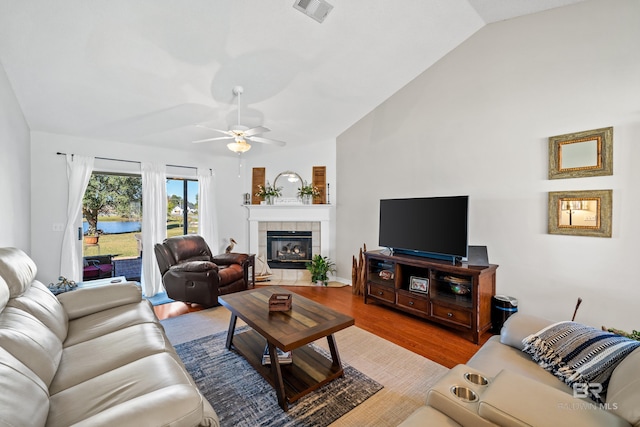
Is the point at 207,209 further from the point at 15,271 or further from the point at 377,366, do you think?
the point at 377,366

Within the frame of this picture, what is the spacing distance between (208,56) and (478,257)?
3461mm

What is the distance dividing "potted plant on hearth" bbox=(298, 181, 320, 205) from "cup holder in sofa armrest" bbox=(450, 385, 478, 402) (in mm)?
4085

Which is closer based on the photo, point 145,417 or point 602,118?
point 145,417

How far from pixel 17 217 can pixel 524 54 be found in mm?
5713

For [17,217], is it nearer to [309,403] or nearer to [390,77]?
[309,403]

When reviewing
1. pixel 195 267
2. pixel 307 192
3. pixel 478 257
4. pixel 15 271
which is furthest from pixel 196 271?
pixel 478 257

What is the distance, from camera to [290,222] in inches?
206

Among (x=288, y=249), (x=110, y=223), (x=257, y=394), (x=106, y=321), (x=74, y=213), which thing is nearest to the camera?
(x=257, y=394)

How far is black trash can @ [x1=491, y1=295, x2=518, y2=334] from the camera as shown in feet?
9.27

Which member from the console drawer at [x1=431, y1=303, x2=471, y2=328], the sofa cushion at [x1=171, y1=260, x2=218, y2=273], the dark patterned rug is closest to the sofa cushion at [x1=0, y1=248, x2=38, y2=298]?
the dark patterned rug

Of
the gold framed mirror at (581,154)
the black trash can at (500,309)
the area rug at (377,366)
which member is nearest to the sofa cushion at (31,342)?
the area rug at (377,366)

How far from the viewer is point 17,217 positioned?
9.66 ft

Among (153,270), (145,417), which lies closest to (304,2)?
(145,417)

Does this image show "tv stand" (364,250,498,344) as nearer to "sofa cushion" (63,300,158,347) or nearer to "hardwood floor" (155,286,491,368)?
"hardwood floor" (155,286,491,368)
